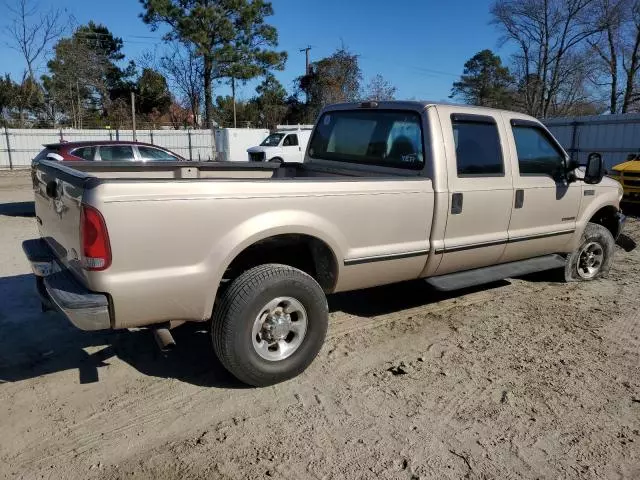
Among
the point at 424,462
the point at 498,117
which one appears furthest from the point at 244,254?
the point at 498,117

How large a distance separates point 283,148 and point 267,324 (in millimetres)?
18329

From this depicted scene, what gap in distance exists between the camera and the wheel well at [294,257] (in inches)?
151

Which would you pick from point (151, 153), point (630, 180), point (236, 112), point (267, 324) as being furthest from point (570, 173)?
point (236, 112)

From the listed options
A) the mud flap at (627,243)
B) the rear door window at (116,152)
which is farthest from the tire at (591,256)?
the rear door window at (116,152)

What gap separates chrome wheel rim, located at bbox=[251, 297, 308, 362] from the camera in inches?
140

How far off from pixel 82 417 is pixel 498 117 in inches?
166

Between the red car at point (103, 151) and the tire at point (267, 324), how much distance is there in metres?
7.83

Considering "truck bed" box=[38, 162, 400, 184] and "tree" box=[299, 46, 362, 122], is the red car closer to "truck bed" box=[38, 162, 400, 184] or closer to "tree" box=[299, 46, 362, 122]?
"truck bed" box=[38, 162, 400, 184]

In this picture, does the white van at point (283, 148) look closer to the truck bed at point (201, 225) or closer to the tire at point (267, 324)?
the truck bed at point (201, 225)

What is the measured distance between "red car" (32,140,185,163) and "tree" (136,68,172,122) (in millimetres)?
28846

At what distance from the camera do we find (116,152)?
11484 mm

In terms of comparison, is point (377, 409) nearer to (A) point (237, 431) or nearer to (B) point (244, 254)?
(A) point (237, 431)

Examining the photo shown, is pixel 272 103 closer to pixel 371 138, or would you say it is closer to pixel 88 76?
pixel 88 76

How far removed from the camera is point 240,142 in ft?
94.8
